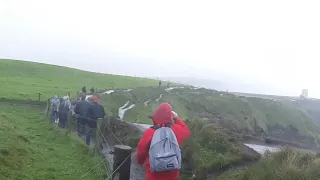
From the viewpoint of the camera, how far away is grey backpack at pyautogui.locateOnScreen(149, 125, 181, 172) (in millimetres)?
5562

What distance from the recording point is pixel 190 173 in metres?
12.8

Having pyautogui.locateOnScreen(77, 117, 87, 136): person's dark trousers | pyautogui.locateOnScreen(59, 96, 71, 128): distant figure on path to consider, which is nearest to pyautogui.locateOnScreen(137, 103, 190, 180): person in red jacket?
pyautogui.locateOnScreen(77, 117, 87, 136): person's dark trousers

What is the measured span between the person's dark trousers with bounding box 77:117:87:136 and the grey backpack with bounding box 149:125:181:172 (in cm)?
1144

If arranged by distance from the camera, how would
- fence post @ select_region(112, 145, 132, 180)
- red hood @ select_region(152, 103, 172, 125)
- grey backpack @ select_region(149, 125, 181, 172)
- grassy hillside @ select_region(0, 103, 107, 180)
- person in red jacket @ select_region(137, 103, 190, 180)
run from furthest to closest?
grassy hillside @ select_region(0, 103, 107, 180)
fence post @ select_region(112, 145, 132, 180)
red hood @ select_region(152, 103, 172, 125)
person in red jacket @ select_region(137, 103, 190, 180)
grey backpack @ select_region(149, 125, 181, 172)

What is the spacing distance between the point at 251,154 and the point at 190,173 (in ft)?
8.11

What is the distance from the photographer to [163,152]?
559cm

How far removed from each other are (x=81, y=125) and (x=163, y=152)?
39.2 feet

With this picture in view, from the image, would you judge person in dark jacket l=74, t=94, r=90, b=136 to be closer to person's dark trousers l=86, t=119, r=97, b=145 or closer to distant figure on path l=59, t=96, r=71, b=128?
person's dark trousers l=86, t=119, r=97, b=145

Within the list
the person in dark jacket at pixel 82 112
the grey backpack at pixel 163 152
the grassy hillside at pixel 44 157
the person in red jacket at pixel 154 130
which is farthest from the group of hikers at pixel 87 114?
the grey backpack at pixel 163 152

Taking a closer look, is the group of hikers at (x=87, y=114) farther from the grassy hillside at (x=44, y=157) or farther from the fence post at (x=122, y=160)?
the fence post at (x=122, y=160)

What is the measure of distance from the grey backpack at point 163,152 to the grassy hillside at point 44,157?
6157 mm

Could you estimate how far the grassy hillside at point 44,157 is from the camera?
443 inches

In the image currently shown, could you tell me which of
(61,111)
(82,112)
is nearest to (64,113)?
(61,111)

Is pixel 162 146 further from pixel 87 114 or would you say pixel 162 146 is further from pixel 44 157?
pixel 87 114
